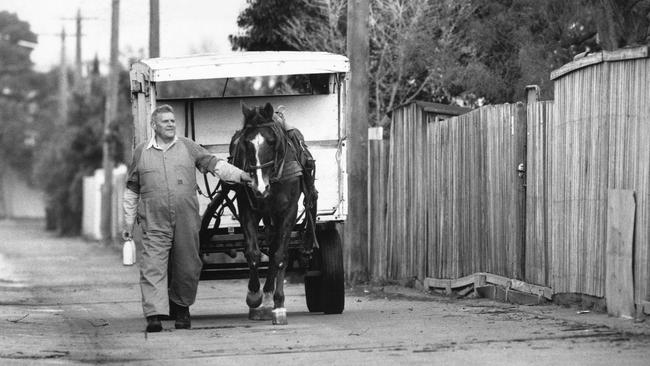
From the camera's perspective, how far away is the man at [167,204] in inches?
535

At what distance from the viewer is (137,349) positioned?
11898mm

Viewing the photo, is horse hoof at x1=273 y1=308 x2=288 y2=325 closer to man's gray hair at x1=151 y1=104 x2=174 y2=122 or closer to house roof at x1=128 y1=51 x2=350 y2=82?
man's gray hair at x1=151 y1=104 x2=174 y2=122

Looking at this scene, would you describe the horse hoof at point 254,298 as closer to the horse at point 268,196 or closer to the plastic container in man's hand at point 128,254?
the horse at point 268,196

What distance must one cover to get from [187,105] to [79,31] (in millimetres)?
52093

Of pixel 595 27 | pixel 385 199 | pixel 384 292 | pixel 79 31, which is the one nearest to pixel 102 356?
pixel 384 292

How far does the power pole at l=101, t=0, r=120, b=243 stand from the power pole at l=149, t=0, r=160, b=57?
41.0ft

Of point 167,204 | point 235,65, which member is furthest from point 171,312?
point 235,65

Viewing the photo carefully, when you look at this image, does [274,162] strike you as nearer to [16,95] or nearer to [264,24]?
[264,24]

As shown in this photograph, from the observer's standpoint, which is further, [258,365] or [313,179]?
[313,179]

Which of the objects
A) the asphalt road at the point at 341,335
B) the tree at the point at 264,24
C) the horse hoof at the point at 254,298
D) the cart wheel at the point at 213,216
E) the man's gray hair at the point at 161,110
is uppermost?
the tree at the point at 264,24

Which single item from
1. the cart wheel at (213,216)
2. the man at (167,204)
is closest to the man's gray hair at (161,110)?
the man at (167,204)

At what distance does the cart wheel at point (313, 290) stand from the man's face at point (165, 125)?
2634 millimetres

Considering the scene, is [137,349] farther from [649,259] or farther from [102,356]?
[649,259]

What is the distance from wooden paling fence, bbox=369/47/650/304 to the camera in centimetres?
1303
